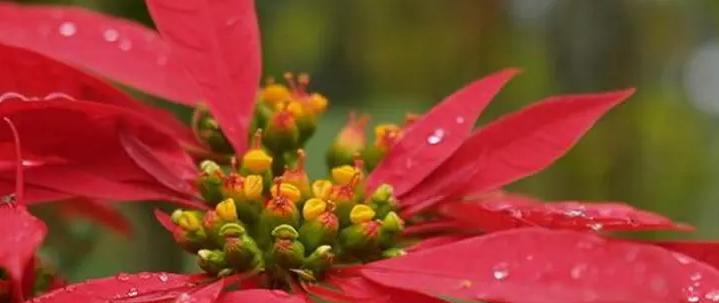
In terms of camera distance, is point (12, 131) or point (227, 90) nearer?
point (12, 131)

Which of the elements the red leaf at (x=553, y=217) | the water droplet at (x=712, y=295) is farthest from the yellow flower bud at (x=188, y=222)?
the water droplet at (x=712, y=295)

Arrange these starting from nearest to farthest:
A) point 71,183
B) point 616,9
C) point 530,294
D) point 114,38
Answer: point 530,294 < point 71,183 < point 114,38 < point 616,9

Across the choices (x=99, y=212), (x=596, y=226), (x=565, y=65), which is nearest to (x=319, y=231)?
(x=596, y=226)

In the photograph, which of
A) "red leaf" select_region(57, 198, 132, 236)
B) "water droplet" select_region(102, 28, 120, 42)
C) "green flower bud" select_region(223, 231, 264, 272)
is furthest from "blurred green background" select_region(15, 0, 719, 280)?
"green flower bud" select_region(223, 231, 264, 272)

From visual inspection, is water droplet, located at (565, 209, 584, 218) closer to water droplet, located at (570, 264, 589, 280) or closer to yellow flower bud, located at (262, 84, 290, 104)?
water droplet, located at (570, 264, 589, 280)

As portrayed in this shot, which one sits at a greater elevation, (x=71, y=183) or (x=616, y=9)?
(x=616, y=9)

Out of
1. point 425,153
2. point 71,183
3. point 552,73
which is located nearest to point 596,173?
point 552,73

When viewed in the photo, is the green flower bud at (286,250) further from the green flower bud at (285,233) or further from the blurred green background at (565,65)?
the blurred green background at (565,65)

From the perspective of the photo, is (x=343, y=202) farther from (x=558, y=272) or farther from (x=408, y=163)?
(x=558, y=272)

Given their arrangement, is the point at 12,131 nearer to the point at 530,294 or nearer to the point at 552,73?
the point at 530,294
